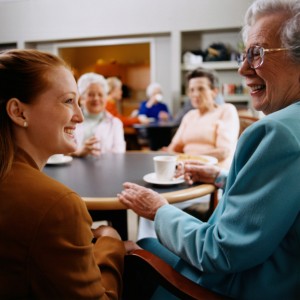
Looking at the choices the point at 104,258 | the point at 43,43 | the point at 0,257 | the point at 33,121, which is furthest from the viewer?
the point at 43,43

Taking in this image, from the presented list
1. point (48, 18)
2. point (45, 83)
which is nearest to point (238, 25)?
point (48, 18)

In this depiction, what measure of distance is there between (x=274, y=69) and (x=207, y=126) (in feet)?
5.50

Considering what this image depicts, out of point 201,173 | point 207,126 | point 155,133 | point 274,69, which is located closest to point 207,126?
point 207,126

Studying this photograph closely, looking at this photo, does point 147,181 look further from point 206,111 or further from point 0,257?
point 206,111

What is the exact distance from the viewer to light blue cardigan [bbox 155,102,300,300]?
721 millimetres

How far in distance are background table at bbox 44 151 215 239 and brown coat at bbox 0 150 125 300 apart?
0.46m

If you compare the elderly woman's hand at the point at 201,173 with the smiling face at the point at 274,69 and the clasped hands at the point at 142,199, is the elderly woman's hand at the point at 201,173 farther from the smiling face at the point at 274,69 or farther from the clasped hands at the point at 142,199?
the smiling face at the point at 274,69

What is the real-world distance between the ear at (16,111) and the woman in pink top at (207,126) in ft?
5.68

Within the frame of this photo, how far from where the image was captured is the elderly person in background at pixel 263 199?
725 mm

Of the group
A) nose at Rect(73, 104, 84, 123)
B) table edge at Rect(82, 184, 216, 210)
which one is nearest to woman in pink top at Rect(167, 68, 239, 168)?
table edge at Rect(82, 184, 216, 210)

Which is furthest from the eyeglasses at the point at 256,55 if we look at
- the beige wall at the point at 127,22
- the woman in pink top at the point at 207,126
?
the beige wall at the point at 127,22

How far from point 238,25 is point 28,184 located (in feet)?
18.7

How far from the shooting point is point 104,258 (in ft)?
3.03

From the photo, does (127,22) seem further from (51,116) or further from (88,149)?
(51,116)
